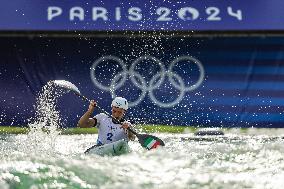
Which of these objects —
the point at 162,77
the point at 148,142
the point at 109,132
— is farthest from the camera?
the point at 162,77

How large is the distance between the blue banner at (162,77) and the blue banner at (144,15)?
0.46 meters

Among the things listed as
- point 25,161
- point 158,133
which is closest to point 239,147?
point 158,133

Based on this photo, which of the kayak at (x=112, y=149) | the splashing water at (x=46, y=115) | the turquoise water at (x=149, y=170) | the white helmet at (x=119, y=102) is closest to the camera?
the turquoise water at (x=149, y=170)

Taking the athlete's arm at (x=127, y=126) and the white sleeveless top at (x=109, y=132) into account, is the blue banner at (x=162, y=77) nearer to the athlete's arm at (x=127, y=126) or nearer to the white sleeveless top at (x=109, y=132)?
the athlete's arm at (x=127, y=126)

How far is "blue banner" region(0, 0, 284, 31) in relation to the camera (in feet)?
41.3

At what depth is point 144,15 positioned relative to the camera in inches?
499

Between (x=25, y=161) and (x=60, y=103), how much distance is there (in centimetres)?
719

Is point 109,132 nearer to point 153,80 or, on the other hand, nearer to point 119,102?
point 119,102

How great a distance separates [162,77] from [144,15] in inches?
48.9

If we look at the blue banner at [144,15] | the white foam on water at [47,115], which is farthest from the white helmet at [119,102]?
the blue banner at [144,15]

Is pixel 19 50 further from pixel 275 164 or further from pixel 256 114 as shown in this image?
pixel 275 164

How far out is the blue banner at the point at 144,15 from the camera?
12586 mm

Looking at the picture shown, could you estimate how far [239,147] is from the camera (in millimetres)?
9258

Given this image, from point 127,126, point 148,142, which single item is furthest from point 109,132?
point 148,142
